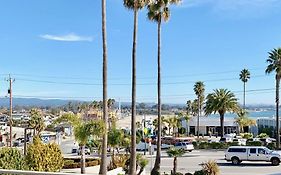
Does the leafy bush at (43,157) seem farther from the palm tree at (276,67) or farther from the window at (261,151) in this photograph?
the palm tree at (276,67)

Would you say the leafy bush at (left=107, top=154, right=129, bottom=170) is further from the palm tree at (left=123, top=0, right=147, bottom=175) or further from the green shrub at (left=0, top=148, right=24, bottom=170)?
the green shrub at (left=0, top=148, right=24, bottom=170)

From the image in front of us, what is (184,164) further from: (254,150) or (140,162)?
(140,162)

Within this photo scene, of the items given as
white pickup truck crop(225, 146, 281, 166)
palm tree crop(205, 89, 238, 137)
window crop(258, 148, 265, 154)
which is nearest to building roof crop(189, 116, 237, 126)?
palm tree crop(205, 89, 238, 137)

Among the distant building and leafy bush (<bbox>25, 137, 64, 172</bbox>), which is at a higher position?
leafy bush (<bbox>25, 137, 64, 172</bbox>)

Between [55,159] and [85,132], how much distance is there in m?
4.76

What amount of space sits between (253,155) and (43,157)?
87.8 ft

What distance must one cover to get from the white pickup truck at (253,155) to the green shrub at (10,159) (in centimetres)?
3041

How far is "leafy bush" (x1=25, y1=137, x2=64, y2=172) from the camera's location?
17172mm

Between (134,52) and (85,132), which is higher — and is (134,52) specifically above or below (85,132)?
above

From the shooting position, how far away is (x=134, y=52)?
26562mm

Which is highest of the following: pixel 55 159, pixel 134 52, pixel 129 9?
pixel 129 9

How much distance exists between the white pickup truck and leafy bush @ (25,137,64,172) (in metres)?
24.9

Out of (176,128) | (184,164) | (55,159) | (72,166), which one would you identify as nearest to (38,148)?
(55,159)

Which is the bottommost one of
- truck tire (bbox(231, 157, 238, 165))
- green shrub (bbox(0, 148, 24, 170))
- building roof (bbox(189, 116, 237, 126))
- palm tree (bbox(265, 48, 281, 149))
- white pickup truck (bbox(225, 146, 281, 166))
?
truck tire (bbox(231, 157, 238, 165))
